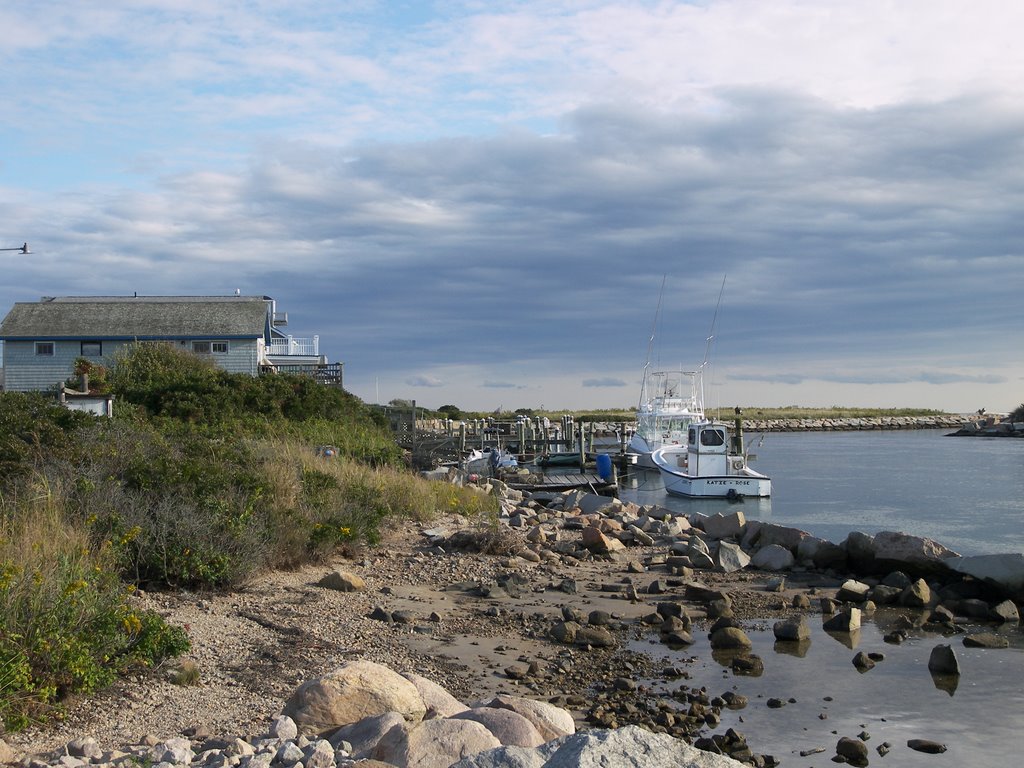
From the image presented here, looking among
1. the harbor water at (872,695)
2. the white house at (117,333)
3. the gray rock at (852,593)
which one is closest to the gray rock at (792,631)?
the harbor water at (872,695)

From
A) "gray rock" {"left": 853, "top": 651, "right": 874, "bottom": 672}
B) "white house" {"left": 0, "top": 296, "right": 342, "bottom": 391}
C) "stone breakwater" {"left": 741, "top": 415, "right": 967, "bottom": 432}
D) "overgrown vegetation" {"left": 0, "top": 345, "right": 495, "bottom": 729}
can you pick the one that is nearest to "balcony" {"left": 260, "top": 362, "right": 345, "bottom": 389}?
"white house" {"left": 0, "top": 296, "right": 342, "bottom": 391}

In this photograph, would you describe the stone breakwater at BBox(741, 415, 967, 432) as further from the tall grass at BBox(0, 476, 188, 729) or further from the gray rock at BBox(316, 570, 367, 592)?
the tall grass at BBox(0, 476, 188, 729)

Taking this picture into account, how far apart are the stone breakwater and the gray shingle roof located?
234 ft

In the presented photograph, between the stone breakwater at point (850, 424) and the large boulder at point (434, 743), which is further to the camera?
the stone breakwater at point (850, 424)

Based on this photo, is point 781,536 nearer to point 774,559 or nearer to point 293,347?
point 774,559

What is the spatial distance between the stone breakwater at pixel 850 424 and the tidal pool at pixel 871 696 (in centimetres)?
9545

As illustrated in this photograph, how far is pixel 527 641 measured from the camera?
11.4 meters

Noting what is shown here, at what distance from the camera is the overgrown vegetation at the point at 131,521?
6.93 meters

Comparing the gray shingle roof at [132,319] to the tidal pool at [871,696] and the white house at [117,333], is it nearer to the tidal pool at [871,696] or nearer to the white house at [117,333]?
the white house at [117,333]

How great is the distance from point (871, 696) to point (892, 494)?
32353 mm

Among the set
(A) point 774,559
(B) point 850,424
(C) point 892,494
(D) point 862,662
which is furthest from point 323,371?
(B) point 850,424

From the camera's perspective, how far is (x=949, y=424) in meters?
122

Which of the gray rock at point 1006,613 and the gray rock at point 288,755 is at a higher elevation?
the gray rock at point 288,755

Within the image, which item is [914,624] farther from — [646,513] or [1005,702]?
[646,513]
